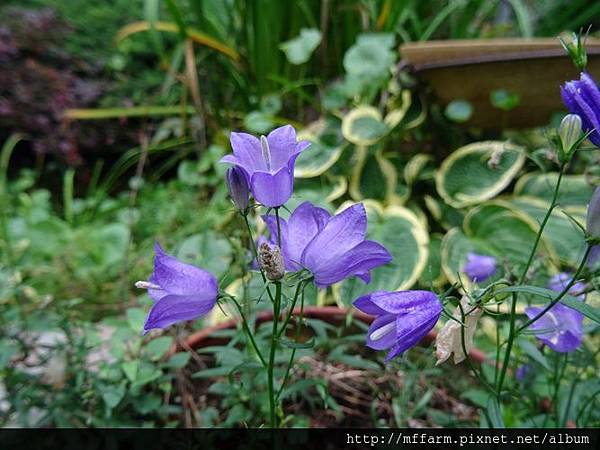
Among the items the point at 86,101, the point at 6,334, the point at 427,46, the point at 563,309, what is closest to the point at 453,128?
the point at 427,46

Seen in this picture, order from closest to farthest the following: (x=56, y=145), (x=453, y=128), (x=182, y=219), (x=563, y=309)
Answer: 1. (x=563, y=309)
2. (x=453, y=128)
3. (x=182, y=219)
4. (x=56, y=145)

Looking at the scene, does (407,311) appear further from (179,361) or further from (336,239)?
(179,361)

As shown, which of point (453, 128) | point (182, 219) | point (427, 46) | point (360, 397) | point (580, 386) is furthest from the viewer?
point (182, 219)

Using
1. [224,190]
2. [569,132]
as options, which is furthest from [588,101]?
[224,190]

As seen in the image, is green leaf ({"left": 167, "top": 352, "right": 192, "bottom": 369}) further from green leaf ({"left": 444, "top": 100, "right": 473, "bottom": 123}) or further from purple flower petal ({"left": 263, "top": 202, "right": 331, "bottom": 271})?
green leaf ({"left": 444, "top": 100, "right": 473, "bottom": 123})

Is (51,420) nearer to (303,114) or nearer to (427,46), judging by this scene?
(427,46)

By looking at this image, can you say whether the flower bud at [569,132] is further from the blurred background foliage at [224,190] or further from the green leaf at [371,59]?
the green leaf at [371,59]

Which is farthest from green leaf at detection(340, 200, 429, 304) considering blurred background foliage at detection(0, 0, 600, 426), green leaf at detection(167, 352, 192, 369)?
green leaf at detection(167, 352, 192, 369)
